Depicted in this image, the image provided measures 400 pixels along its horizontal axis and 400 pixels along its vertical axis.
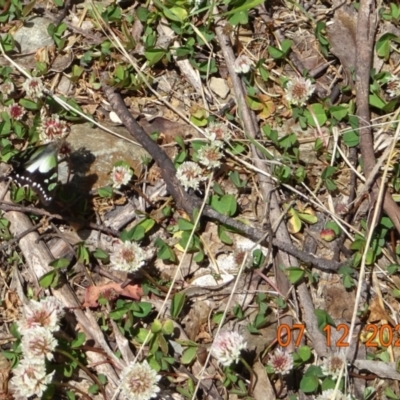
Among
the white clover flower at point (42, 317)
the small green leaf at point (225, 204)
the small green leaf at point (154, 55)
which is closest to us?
the white clover flower at point (42, 317)

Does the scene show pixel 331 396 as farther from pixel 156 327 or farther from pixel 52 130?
pixel 52 130

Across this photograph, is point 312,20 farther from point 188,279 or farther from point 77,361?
point 77,361

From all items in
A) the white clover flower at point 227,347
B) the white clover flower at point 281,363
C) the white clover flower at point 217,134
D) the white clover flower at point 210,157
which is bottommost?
the white clover flower at point 281,363

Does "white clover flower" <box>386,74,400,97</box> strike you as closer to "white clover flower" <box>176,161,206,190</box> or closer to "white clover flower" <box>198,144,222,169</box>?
"white clover flower" <box>198,144,222,169</box>

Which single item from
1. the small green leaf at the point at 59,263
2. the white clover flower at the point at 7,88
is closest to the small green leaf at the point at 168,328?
the small green leaf at the point at 59,263

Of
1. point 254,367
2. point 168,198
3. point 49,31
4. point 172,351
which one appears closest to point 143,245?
point 168,198

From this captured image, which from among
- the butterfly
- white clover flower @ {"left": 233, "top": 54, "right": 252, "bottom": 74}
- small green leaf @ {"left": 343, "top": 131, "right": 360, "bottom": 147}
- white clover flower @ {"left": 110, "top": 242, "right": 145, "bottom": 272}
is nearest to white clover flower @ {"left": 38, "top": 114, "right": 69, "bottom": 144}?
the butterfly

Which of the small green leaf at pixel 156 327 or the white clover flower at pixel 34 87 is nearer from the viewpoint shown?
the small green leaf at pixel 156 327

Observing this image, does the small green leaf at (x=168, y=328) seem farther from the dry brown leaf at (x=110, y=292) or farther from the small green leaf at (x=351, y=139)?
the small green leaf at (x=351, y=139)
